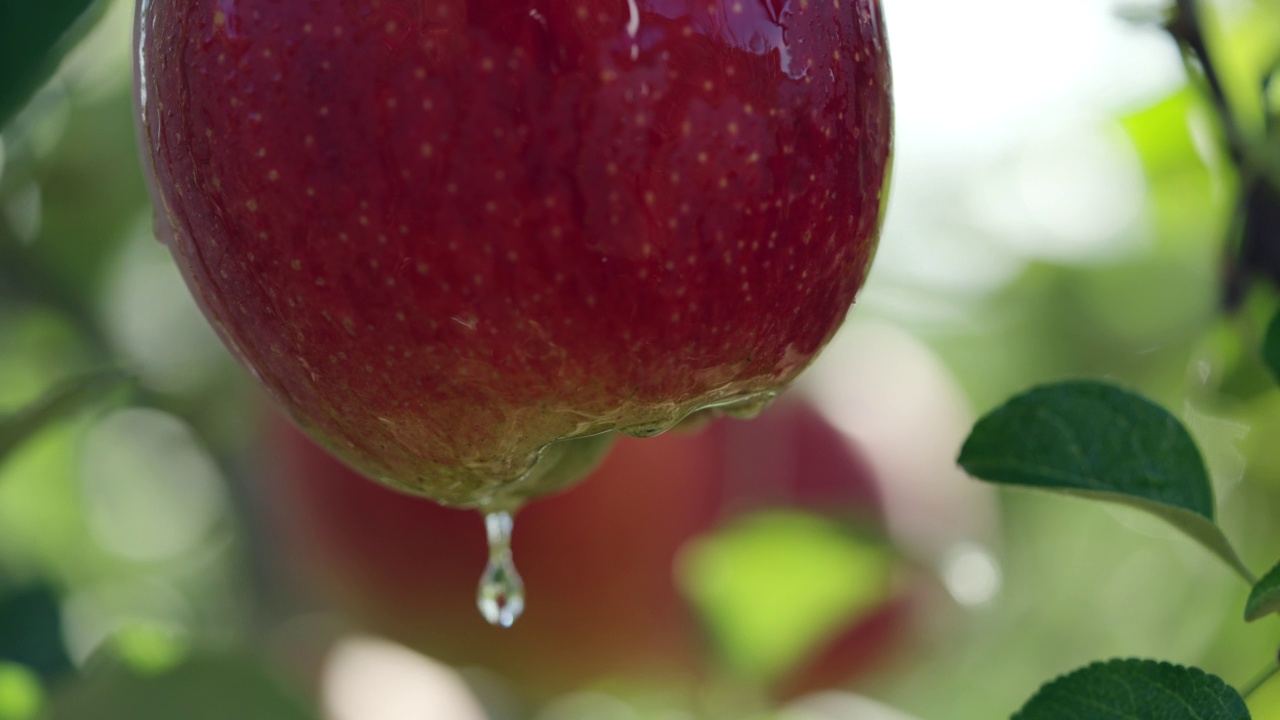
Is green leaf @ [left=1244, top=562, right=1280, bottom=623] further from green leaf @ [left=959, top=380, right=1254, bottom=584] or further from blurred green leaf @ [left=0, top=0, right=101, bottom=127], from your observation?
blurred green leaf @ [left=0, top=0, right=101, bottom=127]

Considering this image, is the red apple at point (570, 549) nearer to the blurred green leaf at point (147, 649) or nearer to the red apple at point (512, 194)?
the blurred green leaf at point (147, 649)

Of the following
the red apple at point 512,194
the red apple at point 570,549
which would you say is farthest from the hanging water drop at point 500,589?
the red apple at point 570,549

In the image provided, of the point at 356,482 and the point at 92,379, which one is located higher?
the point at 92,379

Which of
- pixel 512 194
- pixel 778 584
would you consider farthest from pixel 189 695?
pixel 512 194

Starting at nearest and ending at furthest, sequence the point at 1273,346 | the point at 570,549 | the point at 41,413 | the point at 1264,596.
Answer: the point at 1264,596
the point at 1273,346
the point at 41,413
the point at 570,549

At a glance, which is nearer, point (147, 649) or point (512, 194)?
point (512, 194)

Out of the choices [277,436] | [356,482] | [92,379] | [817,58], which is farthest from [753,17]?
[277,436]

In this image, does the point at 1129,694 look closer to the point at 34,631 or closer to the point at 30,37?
the point at 30,37

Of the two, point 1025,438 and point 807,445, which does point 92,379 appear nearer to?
point 1025,438
